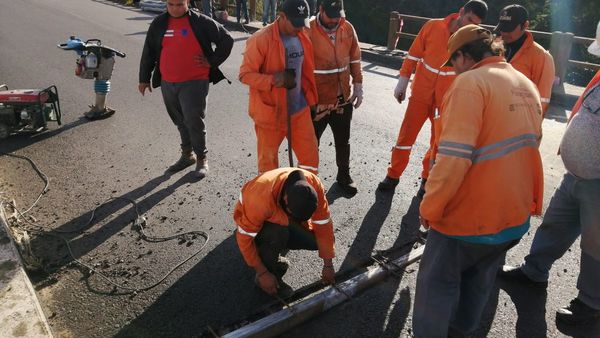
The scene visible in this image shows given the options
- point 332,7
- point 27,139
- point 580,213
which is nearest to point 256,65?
point 332,7

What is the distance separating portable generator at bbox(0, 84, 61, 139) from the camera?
18.7ft

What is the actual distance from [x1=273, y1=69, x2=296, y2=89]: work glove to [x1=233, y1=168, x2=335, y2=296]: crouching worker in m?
0.89

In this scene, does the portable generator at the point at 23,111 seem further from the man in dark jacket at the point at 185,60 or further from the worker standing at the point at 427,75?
the worker standing at the point at 427,75

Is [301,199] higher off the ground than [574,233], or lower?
higher

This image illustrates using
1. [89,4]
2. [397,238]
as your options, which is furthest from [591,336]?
[89,4]

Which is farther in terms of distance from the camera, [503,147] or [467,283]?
[467,283]

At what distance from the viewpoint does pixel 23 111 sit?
5.73m

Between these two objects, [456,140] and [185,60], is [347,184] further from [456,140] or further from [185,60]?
[456,140]

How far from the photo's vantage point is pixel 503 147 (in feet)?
7.50

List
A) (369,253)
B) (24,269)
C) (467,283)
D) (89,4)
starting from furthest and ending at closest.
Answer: (89,4) → (369,253) → (24,269) → (467,283)

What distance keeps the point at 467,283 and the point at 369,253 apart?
47.6 inches

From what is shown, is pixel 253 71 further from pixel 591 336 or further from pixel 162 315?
pixel 591 336

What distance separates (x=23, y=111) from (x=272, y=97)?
3.86m

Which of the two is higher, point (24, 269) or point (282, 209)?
point (282, 209)
